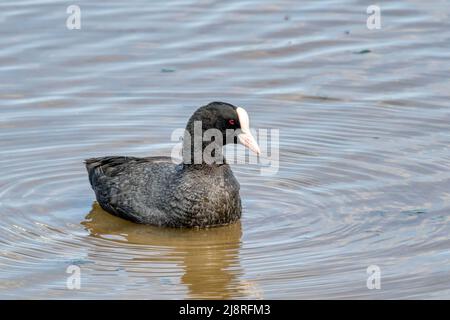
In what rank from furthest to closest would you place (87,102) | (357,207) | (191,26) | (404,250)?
(191,26) → (87,102) → (357,207) → (404,250)

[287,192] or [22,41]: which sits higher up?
[22,41]

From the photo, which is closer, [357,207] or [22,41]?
[357,207]

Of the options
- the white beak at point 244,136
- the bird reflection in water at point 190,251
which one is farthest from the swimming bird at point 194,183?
the bird reflection in water at point 190,251

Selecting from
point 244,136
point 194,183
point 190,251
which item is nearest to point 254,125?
point 194,183

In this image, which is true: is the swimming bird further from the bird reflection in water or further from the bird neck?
the bird reflection in water

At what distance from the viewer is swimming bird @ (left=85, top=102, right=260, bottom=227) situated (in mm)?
9398

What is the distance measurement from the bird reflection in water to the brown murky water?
0.02 meters

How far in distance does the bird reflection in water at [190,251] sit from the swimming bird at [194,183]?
0.11 m

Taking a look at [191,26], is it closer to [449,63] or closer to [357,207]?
[449,63]

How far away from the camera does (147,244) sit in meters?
9.35
